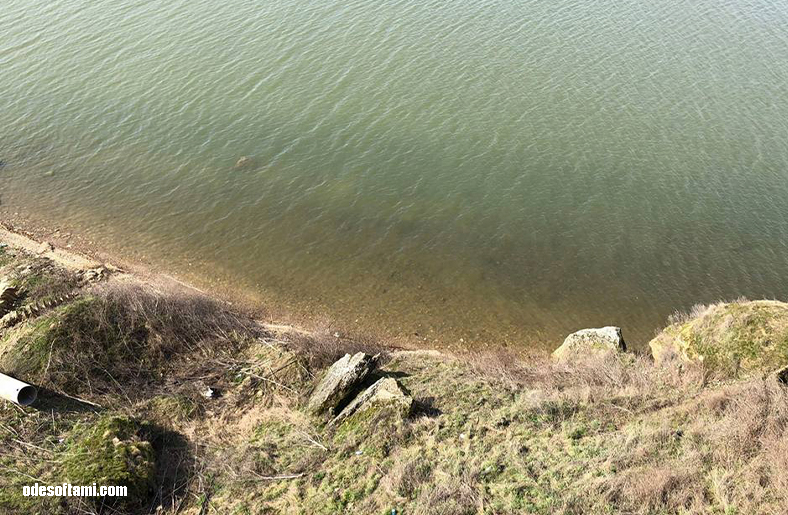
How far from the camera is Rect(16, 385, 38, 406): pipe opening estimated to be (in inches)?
459

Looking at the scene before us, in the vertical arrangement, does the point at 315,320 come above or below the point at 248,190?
below

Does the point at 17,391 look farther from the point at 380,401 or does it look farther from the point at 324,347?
the point at 380,401

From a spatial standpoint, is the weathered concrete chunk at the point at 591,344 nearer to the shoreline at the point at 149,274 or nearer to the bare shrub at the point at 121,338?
the shoreline at the point at 149,274

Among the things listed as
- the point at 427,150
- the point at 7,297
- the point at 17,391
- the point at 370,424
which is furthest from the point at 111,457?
the point at 427,150

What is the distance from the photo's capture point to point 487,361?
47.0 feet

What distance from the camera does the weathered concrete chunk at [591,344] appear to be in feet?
48.0

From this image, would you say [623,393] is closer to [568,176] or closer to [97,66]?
[568,176]

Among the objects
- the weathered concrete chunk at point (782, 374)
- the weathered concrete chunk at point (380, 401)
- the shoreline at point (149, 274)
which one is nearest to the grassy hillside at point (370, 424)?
the weathered concrete chunk at point (380, 401)

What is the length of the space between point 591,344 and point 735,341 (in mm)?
3136

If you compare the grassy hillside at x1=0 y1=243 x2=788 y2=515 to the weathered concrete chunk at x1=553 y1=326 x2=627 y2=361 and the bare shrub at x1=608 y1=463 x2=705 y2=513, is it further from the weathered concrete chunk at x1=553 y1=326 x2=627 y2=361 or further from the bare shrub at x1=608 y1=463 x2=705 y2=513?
the weathered concrete chunk at x1=553 y1=326 x2=627 y2=361

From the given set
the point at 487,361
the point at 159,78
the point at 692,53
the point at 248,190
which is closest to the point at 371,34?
the point at 159,78

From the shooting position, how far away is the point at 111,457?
415 inches

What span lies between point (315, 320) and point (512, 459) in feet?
27.8

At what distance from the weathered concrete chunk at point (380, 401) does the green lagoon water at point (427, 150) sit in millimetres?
4909
